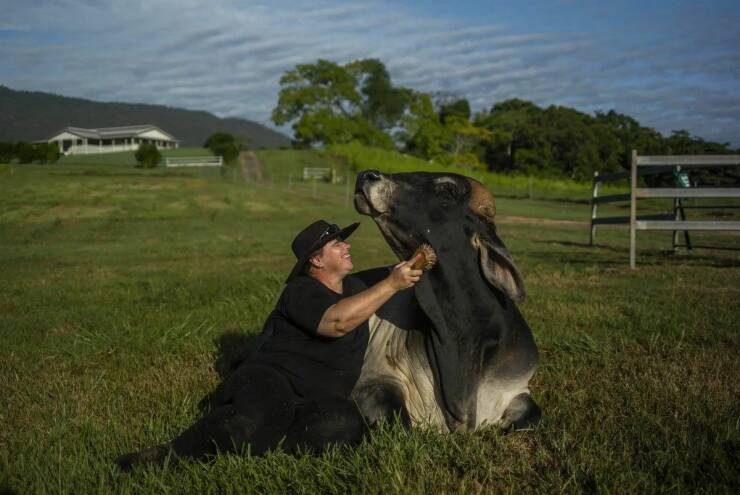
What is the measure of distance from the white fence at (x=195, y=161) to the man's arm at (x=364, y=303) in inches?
2219

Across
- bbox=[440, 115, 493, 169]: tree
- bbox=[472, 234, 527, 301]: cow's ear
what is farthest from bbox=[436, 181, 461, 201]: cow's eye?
bbox=[440, 115, 493, 169]: tree

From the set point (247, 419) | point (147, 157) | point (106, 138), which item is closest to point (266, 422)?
point (247, 419)

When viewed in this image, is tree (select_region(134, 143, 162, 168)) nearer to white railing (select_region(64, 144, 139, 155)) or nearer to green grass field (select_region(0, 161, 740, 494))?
white railing (select_region(64, 144, 139, 155))

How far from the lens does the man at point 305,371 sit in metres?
4.01

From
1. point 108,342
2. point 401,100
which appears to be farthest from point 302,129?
point 108,342

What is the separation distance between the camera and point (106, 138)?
58562 millimetres

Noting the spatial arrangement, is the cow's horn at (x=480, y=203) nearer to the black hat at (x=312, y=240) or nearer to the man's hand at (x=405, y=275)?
the man's hand at (x=405, y=275)

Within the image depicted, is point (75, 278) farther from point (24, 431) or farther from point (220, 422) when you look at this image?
point (220, 422)

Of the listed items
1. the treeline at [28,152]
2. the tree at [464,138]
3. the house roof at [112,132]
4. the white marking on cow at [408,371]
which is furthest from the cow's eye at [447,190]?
the tree at [464,138]

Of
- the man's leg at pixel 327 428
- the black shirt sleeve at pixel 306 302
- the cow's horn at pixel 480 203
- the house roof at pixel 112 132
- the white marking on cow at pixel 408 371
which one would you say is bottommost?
the man's leg at pixel 327 428

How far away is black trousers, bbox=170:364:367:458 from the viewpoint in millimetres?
4008

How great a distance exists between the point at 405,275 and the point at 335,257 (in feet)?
3.27

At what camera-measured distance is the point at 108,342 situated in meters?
7.42

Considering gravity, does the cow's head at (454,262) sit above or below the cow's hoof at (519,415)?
above
